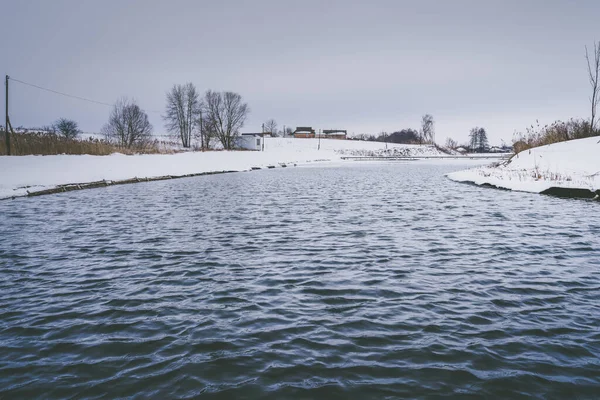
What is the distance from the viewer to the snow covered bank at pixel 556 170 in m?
23.9

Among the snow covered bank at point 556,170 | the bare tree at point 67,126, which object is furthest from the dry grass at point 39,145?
the bare tree at point 67,126

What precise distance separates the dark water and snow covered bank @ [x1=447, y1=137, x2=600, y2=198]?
11305 mm

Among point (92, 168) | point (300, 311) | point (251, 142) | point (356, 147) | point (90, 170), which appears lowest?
point (300, 311)

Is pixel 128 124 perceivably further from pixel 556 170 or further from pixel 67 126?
pixel 556 170

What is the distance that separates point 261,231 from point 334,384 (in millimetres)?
8808

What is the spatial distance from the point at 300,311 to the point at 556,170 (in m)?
26.8

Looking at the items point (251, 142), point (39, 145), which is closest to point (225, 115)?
point (251, 142)

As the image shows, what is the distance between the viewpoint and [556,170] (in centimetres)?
2756

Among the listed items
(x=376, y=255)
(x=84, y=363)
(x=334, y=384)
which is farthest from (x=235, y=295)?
(x=376, y=255)

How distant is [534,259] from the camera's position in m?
9.55

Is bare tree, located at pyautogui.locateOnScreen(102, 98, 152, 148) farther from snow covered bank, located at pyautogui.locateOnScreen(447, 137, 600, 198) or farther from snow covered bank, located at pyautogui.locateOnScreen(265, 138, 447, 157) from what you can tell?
snow covered bank, located at pyautogui.locateOnScreen(447, 137, 600, 198)

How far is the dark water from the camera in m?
4.55

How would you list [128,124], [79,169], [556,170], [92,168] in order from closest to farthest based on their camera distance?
[556,170] < [79,169] < [92,168] < [128,124]

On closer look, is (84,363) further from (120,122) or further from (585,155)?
(120,122)
